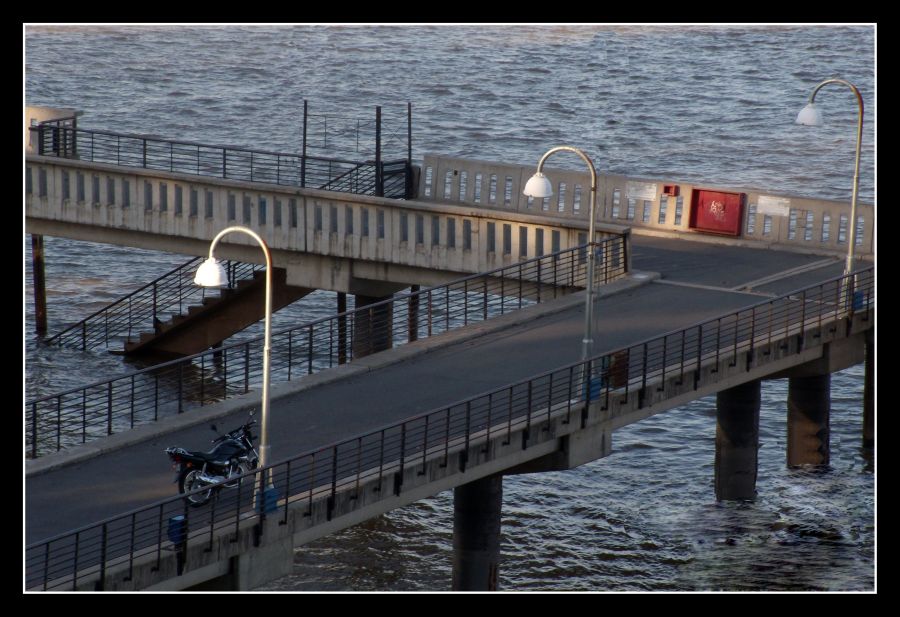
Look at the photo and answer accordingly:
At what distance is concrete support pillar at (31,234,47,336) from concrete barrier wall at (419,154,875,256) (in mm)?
11766

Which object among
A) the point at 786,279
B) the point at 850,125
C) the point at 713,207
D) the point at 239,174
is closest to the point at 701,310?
the point at 786,279

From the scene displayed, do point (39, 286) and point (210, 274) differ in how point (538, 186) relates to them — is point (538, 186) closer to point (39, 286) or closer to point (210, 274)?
point (210, 274)

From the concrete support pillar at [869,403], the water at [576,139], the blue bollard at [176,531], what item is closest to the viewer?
the blue bollard at [176,531]

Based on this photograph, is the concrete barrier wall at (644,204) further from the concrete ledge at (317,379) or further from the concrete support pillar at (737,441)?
the concrete ledge at (317,379)

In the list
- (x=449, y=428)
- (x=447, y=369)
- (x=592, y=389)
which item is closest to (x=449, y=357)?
(x=447, y=369)

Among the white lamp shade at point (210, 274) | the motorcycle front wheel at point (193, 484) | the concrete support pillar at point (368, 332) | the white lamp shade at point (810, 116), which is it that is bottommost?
the concrete support pillar at point (368, 332)

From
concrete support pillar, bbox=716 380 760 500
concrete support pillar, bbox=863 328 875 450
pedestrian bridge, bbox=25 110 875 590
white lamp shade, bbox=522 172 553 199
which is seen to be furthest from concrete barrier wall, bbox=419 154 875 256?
white lamp shade, bbox=522 172 553 199

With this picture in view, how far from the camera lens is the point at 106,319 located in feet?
200

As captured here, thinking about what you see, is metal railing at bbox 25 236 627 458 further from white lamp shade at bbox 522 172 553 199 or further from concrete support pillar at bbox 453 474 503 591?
concrete support pillar at bbox 453 474 503 591

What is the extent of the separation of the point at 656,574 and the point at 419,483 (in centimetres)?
1153

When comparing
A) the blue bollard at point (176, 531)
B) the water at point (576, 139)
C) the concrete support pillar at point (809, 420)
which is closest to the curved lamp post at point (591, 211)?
the water at point (576, 139)

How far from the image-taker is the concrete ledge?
3541 centimetres

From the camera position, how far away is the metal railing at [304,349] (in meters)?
44.1

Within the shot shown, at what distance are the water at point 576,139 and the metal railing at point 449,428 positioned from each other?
5.29 m
